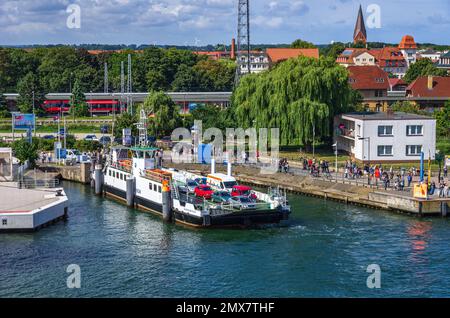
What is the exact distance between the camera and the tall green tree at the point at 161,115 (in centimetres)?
9338

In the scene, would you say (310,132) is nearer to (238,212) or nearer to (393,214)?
(393,214)

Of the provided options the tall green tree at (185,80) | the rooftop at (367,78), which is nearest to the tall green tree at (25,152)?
the rooftop at (367,78)

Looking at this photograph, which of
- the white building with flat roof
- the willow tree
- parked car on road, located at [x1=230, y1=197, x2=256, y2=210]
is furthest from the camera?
the willow tree

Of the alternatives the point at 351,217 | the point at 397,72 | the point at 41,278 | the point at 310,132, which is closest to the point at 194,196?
the point at 351,217

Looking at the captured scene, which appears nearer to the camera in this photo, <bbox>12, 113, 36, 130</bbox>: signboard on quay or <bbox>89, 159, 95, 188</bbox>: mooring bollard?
<bbox>89, 159, 95, 188</bbox>: mooring bollard

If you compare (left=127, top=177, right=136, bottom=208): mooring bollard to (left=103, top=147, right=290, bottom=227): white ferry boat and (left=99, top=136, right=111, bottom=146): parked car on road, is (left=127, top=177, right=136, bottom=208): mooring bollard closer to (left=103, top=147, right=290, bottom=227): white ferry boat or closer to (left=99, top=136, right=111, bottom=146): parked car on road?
(left=103, top=147, right=290, bottom=227): white ferry boat

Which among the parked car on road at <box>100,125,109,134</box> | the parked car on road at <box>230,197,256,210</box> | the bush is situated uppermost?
the parked car on road at <box>100,125,109,134</box>

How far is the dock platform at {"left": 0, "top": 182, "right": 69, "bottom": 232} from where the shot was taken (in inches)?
1932

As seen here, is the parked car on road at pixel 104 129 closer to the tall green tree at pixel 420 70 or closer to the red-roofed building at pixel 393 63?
the tall green tree at pixel 420 70

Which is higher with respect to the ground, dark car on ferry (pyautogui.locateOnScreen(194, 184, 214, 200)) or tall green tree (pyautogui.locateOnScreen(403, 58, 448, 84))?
tall green tree (pyautogui.locateOnScreen(403, 58, 448, 84))

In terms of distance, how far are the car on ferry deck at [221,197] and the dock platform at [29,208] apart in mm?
9763

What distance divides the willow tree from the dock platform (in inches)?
1072

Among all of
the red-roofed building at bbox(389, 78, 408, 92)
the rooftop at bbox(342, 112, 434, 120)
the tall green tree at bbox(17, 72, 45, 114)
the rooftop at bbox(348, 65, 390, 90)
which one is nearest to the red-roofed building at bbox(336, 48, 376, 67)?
the red-roofed building at bbox(389, 78, 408, 92)
